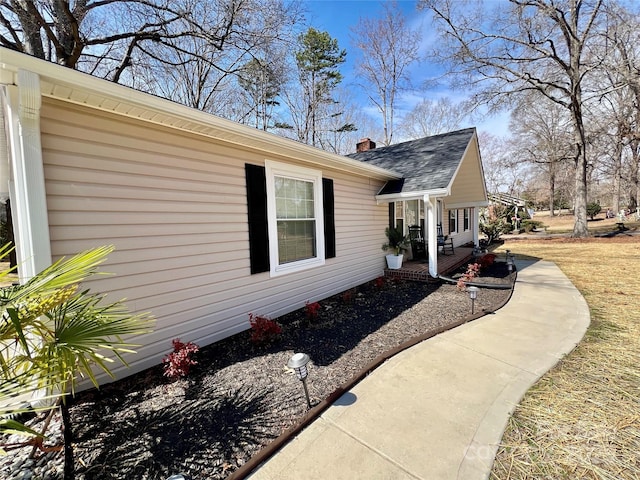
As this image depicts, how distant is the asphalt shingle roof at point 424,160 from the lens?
6.67m

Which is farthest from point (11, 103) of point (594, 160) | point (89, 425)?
point (594, 160)

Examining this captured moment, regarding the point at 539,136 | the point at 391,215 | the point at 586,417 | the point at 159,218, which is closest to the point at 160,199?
the point at 159,218

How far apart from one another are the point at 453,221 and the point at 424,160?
18.8ft

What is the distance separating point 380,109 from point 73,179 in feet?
61.9

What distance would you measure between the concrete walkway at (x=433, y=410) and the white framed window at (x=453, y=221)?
8562mm

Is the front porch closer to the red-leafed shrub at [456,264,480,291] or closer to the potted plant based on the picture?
the potted plant

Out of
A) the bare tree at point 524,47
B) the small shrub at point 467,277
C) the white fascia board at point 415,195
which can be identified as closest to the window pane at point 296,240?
the white fascia board at point 415,195

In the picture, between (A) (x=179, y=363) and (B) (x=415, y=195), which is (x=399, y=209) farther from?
(A) (x=179, y=363)

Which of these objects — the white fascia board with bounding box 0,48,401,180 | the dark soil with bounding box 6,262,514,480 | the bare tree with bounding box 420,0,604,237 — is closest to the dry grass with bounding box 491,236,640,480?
the dark soil with bounding box 6,262,514,480

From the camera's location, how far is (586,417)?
2213 millimetres

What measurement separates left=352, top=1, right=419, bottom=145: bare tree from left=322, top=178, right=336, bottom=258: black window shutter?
15.1 meters

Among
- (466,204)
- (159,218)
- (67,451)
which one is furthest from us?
(466,204)

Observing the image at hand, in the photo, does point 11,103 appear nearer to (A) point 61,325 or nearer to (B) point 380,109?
(A) point 61,325

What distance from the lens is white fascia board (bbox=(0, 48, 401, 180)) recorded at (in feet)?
7.08
